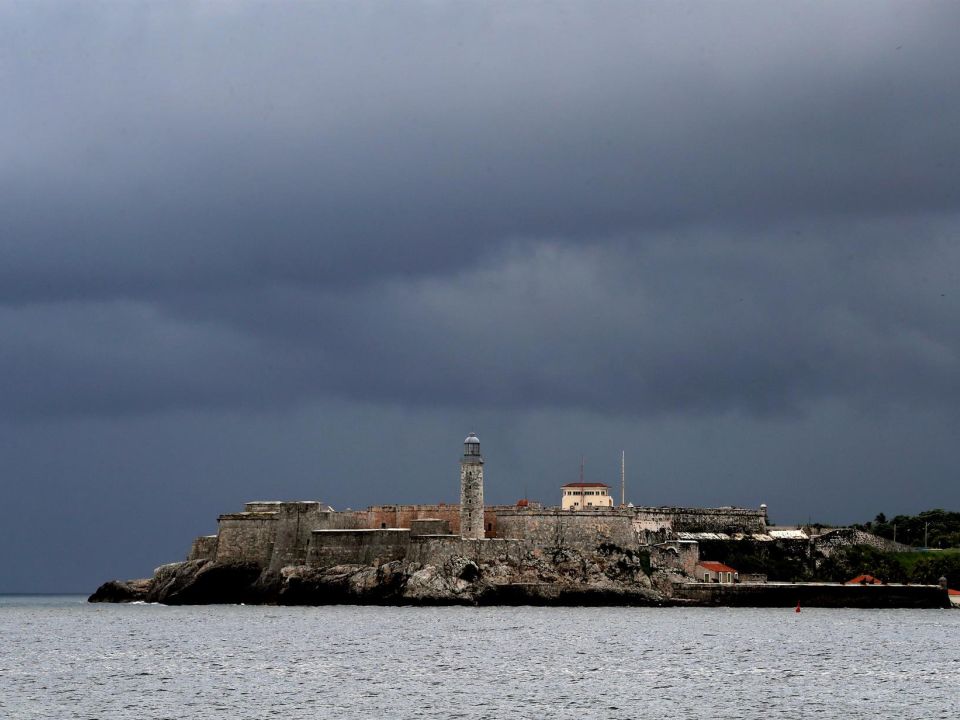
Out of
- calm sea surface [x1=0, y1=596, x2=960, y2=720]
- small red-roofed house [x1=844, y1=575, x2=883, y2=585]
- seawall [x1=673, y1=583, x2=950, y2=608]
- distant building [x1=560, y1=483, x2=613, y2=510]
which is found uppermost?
distant building [x1=560, y1=483, x2=613, y2=510]

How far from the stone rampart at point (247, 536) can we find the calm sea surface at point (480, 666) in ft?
21.7

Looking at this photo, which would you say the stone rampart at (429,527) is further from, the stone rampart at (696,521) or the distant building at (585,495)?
the distant building at (585,495)

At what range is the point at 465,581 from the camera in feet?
248

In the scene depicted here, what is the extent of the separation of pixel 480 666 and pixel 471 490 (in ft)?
95.7

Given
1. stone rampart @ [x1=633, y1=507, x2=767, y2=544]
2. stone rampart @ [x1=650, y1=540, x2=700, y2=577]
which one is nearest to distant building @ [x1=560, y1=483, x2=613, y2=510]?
stone rampart @ [x1=633, y1=507, x2=767, y2=544]

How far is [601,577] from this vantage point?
255ft

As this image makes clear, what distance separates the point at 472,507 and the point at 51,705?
131 feet

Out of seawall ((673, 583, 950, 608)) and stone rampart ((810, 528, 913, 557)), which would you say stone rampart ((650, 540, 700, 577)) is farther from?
stone rampart ((810, 528, 913, 557))

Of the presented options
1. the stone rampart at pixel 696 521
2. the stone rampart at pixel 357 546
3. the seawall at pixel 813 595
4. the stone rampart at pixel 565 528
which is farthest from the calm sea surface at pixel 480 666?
the stone rampart at pixel 696 521

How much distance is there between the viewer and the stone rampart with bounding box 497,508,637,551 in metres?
78.9

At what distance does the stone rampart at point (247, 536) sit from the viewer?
3184 inches

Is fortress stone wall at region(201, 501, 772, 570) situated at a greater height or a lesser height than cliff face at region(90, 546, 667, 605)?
greater

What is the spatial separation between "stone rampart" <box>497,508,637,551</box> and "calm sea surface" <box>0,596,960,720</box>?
5.23 m

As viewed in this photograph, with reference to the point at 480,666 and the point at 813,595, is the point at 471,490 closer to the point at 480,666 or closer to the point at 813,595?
the point at 813,595
